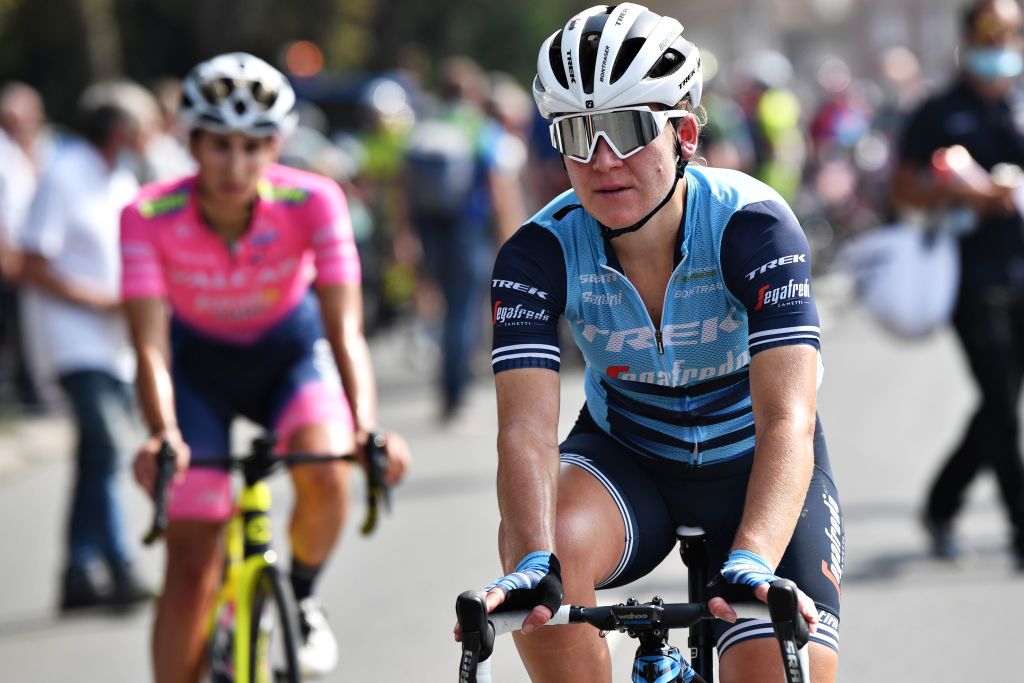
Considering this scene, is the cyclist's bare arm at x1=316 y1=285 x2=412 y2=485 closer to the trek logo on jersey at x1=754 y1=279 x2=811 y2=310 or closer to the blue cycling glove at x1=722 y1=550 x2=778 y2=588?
the trek logo on jersey at x1=754 y1=279 x2=811 y2=310

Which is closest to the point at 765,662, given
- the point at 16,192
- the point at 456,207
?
the point at 456,207

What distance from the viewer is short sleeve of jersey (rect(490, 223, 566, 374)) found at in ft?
11.7

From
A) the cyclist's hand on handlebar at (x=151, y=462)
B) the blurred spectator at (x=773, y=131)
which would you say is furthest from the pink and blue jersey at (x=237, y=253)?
the blurred spectator at (x=773, y=131)

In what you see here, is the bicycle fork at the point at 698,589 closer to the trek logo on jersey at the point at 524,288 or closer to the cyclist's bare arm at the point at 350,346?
the trek logo on jersey at the point at 524,288

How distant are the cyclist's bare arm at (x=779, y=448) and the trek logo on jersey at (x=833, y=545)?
0.25 m

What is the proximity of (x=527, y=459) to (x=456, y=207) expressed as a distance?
8953 millimetres

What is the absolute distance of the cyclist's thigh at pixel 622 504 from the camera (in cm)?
365

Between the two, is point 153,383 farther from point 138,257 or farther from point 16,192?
point 16,192

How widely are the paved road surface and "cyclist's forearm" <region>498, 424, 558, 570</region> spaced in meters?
2.91

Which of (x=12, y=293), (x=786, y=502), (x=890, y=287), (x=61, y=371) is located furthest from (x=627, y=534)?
(x=12, y=293)

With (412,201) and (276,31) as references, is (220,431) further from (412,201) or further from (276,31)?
(276,31)

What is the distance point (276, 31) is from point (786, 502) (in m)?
34.6

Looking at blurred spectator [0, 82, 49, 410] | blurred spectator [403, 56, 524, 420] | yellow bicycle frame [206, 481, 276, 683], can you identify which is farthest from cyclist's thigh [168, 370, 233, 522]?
blurred spectator [0, 82, 49, 410]

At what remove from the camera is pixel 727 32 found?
322 feet
